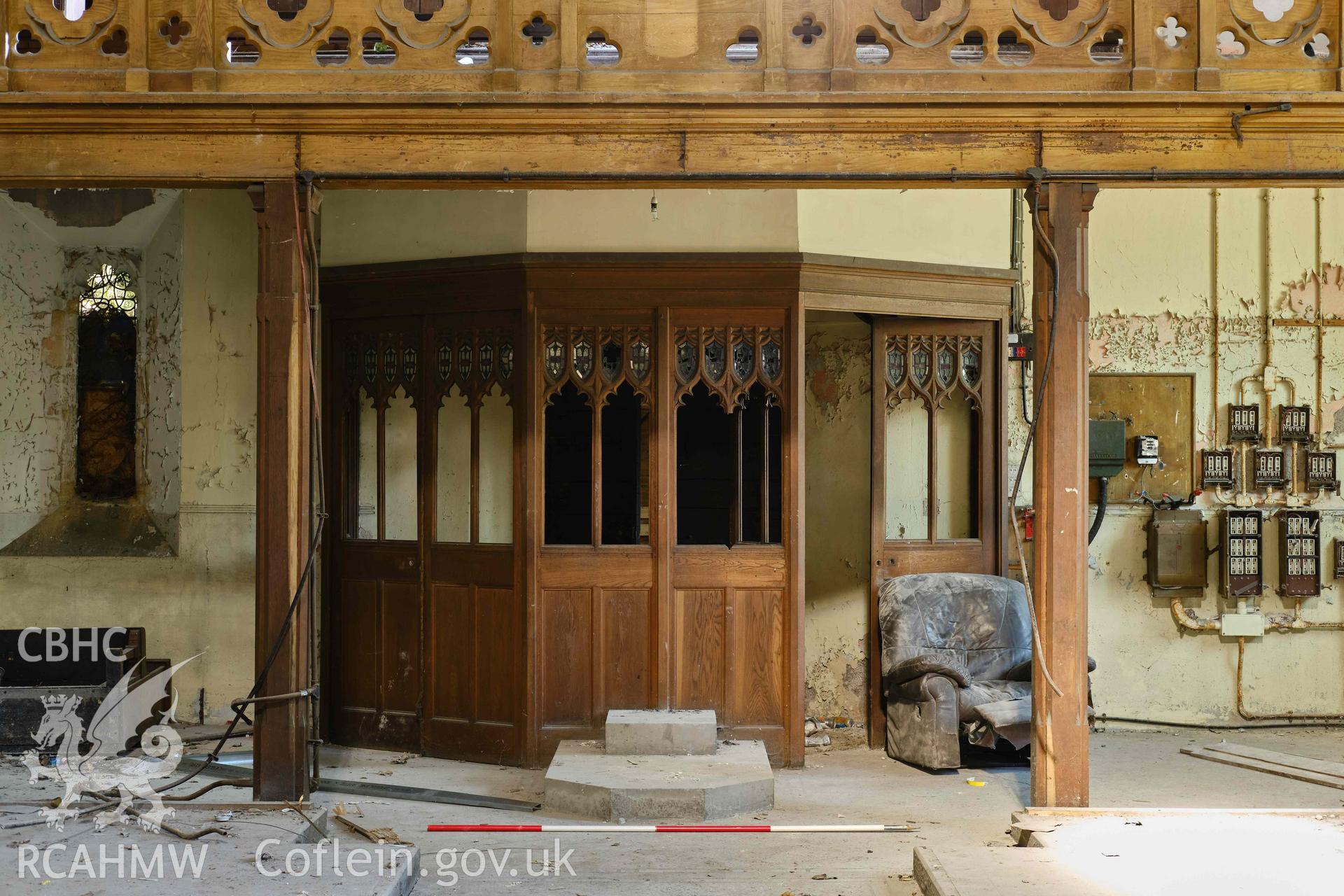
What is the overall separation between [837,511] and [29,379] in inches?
201

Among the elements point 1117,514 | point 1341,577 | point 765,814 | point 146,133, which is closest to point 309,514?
point 146,133

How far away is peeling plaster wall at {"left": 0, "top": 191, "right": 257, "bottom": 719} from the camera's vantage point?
7559 millimetres

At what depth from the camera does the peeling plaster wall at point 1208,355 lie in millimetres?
7805

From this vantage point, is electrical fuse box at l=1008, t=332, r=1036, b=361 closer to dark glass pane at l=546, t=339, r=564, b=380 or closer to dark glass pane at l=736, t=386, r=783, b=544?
dark glass pane at l=736, t=386, r=783, b=544

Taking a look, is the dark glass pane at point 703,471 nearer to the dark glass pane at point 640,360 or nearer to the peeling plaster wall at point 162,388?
the dark glass pane at point 640,360

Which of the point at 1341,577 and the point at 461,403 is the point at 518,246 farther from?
the point at 1341,577

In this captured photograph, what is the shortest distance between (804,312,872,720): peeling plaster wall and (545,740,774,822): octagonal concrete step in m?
1.48

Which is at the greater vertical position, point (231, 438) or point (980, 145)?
point (980, 145)

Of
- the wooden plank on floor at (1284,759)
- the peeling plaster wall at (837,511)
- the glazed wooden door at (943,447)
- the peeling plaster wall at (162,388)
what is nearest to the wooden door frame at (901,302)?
the glazed wooden door at (943,447)

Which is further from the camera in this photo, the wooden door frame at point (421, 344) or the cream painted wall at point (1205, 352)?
the cream painted wall at point (1205, 352)

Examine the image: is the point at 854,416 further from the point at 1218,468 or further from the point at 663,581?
the point at 1218,468

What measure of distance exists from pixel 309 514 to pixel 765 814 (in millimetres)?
2457

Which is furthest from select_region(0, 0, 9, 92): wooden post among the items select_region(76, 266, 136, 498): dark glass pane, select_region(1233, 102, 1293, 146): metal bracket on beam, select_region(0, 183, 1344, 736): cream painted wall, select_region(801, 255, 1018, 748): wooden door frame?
select_region(1233, 102, 1293, 146): metal bracket on beam

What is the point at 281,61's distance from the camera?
5.00 meters
